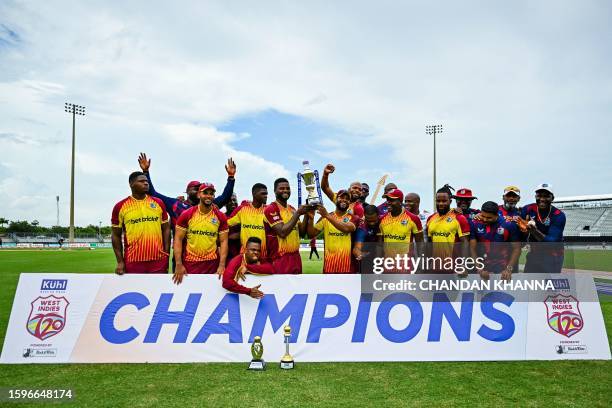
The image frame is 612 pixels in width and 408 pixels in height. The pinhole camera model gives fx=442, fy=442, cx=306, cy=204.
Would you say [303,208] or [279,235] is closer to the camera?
[303,208]

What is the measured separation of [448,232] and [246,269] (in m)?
3.13

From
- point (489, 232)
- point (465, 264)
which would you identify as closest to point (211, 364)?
point (465, 264)

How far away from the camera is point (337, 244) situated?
262 inches

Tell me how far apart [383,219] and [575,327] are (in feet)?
9.89

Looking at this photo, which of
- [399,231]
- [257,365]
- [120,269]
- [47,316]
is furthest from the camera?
[399,231]

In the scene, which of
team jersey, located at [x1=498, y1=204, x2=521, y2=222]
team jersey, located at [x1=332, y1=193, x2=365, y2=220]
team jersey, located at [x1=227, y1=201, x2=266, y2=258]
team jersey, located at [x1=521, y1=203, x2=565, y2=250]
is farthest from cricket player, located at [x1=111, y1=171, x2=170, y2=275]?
team jersey, located at [x1=521, y1=203, x2=565, y2=250]

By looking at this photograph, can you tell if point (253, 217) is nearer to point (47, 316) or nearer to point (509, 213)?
point (47, 316)

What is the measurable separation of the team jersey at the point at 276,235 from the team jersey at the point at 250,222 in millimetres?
112

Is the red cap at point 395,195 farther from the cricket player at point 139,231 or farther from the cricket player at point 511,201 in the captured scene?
the cricket player at point 139,231

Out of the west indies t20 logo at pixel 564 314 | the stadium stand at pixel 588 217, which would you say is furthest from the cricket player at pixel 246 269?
the stadium stand at pixel 588 217

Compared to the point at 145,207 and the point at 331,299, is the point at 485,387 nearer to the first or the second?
the point at 331,299

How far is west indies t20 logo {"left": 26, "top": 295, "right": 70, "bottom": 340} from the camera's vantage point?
575 centimetres

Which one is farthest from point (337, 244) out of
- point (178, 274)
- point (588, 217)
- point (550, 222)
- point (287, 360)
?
point (588, 217)

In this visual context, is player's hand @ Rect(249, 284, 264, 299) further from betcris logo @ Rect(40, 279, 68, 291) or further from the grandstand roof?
the grandstand roof
